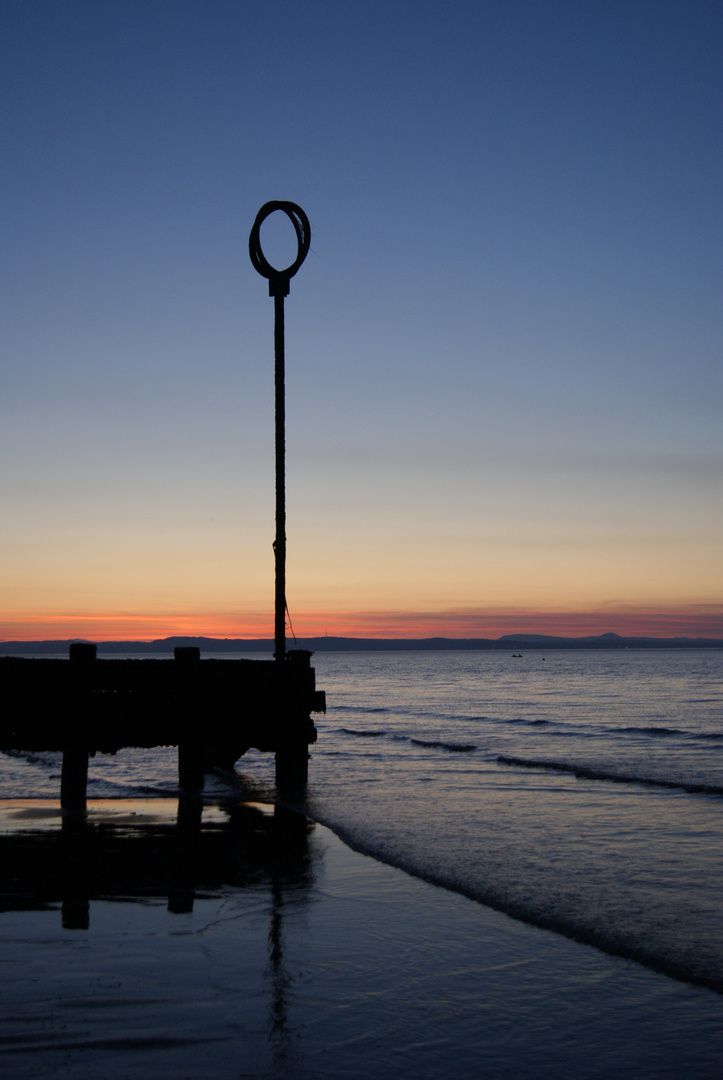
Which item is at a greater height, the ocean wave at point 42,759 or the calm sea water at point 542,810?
the calm sea water at point 542,810

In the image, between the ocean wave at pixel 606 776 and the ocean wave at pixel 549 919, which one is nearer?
the ocean wave at pixel 549 919

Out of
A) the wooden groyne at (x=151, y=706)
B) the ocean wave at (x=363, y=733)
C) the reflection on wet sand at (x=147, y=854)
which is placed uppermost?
the wooden groyne at (x=151, y=706)

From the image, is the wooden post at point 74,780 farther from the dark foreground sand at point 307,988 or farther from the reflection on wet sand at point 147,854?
the dark foreground sand at point 307,988

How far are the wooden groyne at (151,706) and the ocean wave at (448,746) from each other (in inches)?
411

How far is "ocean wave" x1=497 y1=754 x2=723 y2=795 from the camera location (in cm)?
1456

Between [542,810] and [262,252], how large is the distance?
30.6 feet

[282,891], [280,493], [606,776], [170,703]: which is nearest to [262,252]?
[280,493]

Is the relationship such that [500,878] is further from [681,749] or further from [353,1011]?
[681,749]

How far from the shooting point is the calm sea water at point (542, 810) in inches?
261

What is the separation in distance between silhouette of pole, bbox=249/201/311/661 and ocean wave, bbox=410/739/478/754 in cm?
1085

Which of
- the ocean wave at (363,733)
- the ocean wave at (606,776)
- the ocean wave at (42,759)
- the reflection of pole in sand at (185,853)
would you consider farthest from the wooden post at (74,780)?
the ocean wave at (363,733)

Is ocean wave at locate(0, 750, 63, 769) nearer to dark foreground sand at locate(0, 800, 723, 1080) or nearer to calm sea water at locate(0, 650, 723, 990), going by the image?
calm sea water at locate(0, 650, 723, 990)

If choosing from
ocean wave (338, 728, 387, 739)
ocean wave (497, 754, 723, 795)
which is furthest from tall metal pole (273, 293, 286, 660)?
ocean wave (338, 728, 387, 739)

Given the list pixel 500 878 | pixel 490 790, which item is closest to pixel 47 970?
pixel 500 878
